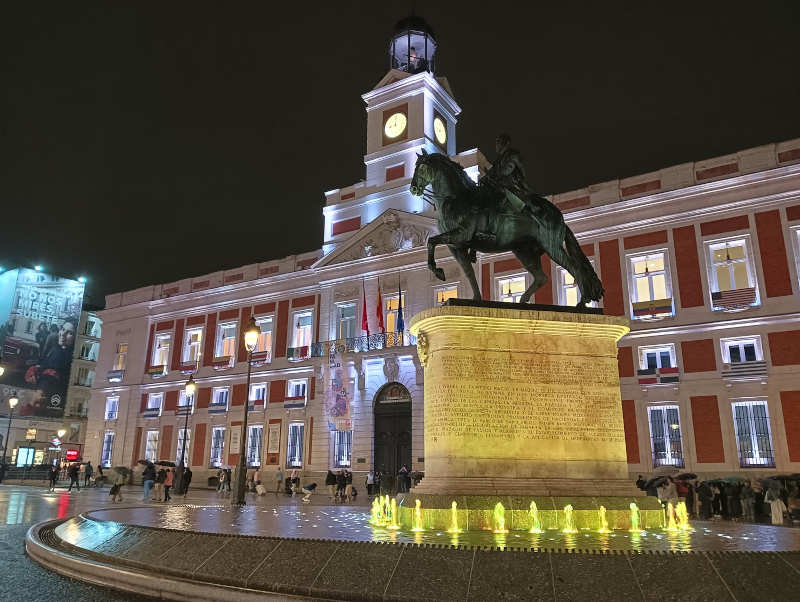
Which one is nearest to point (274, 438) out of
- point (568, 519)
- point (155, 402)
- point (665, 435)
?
point (155, 402)

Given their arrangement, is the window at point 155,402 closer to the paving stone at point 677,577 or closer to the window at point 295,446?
the window at point 295,446

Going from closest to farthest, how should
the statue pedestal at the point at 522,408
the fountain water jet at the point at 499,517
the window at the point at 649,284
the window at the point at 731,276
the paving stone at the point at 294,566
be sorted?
the paving stone at the point at 294,566 < the fountain water jet at the point at 499,517 < the statue pedestal at the point at 522,408 < the window at the point at 731,276 < the window at the point at 649,284

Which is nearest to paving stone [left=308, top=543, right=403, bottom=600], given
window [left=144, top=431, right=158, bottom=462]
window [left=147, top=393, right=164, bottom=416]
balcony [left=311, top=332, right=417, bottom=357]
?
balcony [left=311, top=332, right=417, bottom=357]

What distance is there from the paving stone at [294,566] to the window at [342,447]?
23.7 meters

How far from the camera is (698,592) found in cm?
409

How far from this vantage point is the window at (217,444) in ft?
107

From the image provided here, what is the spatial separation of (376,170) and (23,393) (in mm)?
36010

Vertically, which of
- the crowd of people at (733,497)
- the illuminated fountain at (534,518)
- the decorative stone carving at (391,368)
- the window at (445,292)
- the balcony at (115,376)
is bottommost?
the crowd of people at (733,497)

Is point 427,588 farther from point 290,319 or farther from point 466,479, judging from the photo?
point 290,319

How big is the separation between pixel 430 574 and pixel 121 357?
1550 inches

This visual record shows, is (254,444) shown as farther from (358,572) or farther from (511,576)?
(511,576)

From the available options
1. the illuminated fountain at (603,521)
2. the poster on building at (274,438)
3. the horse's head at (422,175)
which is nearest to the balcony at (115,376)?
the poster on building at (274,438)

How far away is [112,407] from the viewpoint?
127ft

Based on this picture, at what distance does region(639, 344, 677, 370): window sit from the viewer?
2356 cm
